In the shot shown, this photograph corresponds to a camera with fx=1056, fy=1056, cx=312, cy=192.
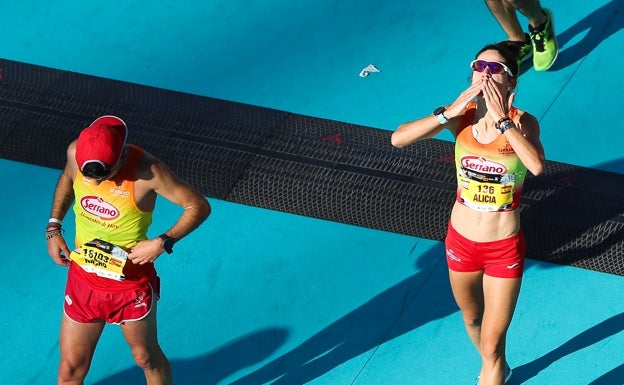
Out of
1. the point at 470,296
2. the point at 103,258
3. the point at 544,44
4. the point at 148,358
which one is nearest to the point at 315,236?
the point at 470,296

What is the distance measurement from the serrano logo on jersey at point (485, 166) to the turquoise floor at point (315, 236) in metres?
1.34

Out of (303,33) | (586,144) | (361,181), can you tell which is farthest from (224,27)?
(586,144)

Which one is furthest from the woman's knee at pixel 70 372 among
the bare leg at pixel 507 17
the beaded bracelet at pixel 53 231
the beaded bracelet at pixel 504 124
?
the bare leg at pixel 507 17

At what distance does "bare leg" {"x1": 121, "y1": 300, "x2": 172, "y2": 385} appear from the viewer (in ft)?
15.3

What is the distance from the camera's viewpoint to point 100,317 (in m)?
4.66

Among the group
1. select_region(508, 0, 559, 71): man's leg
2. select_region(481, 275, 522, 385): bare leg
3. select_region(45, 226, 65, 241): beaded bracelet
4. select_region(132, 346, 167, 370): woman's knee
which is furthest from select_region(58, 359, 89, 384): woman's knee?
select_region(508, 0, 559, 71): man's leg

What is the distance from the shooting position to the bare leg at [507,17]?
6477 millimetres

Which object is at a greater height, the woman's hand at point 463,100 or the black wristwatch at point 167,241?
the woman's hand at point 463,100

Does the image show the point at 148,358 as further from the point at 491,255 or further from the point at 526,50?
the point at 526,50

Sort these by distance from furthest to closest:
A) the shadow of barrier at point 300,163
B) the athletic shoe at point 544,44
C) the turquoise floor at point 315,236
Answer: the athletic shoe at point 544,44 → the shadow of barrier at point 300,163 → the turquoise floor at point 315,236

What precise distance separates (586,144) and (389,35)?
167 cm

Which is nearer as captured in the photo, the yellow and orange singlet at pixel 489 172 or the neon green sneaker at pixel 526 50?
the yellow and orange singlet at pixel 489 172

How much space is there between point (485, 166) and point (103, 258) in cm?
169

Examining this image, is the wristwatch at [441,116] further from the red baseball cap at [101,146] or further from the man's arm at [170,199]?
the red baseball cap at [101,146]
